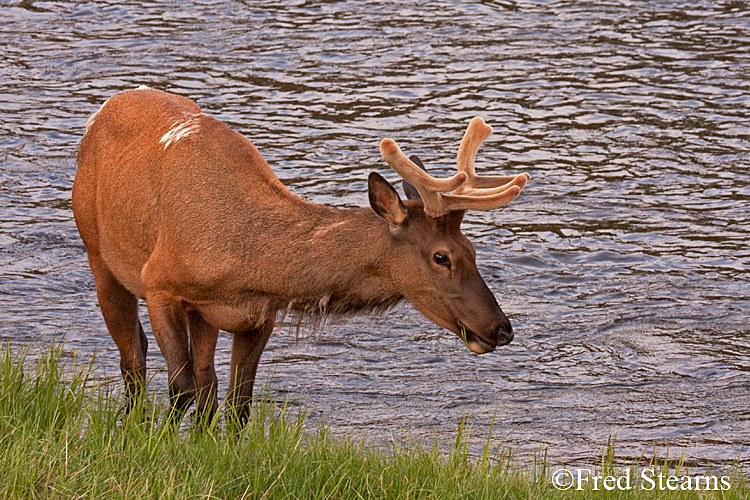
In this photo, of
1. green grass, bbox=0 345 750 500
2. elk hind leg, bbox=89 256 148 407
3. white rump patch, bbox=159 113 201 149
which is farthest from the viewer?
elk hind leg, bbox=89 256 148 407

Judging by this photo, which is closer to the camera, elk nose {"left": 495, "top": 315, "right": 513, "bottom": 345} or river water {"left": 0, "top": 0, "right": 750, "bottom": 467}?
elk nose {"left": 495, "top": 315, "right": 513, "bottom": 345}

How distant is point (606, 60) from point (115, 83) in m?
5.72

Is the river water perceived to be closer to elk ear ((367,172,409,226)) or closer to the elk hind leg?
the elk hind leg

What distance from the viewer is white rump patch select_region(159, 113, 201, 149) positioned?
6.68 metres

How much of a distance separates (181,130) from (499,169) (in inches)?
212

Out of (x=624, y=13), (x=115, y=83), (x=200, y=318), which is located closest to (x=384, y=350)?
(x=200, y=318)

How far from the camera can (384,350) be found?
27.8 feet

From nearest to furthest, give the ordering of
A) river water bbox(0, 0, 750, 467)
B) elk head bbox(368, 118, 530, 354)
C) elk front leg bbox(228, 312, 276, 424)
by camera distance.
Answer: elk head bbox(368, 118, 530, 354) → elk front leg bbox(228, 312, 276, 424) → river water bbox(0, 0, 750, 467)

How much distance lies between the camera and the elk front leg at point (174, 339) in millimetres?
6363

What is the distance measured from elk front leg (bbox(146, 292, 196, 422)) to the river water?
438mm

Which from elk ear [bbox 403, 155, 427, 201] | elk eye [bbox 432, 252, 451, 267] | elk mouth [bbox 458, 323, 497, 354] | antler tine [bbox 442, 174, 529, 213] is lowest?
elk mouth [bbox 458, 323, 497, 354]

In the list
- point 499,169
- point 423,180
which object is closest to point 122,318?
point 423,180

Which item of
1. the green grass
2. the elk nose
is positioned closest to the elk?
the elk nose

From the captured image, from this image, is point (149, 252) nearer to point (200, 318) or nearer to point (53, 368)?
point (200, 318)
